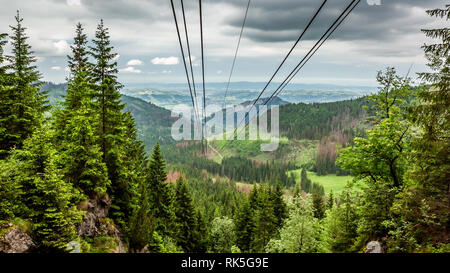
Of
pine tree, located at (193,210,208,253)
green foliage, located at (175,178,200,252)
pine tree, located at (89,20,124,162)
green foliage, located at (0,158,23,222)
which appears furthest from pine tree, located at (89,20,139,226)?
pine tree, located at (193,210,208,253)

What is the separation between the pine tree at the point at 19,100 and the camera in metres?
20.8

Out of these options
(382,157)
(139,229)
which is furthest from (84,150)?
(382,157)

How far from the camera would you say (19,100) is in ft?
71.5

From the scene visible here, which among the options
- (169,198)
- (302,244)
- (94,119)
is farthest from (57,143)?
(302,244)

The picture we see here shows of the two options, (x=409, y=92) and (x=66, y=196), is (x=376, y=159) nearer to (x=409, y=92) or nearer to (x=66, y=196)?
(x=409, y=92)

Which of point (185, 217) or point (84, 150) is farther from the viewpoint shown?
point (185, 217)

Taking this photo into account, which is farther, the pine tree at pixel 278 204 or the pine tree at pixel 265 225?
the pine tree at pixel 278 204

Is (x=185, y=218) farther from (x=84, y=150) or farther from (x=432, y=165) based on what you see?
(x=432, y=165)

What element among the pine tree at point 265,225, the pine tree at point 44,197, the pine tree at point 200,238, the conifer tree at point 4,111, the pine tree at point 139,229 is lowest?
the pine tree at point 200,238

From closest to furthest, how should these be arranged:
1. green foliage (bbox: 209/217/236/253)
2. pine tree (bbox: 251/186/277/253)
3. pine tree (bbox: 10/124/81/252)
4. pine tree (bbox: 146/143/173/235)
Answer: pine tree (bbox: 10/124/81/252) < pine tree (bbox: 146/143/173/235) < pine tree (bbox: 251/186/277/253) < green foliage (bbox: 209/217/236/253)

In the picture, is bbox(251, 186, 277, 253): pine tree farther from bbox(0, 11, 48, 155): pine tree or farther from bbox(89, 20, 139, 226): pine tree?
bbox(0, 11, 48, 155): pine tree

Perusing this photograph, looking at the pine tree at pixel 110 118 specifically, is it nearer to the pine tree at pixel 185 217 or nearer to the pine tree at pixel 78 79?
the pine tree at pixel 78 79

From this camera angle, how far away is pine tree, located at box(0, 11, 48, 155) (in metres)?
20.8

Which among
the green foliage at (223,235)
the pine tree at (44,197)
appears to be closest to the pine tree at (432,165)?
the pine tree at (44,197)
